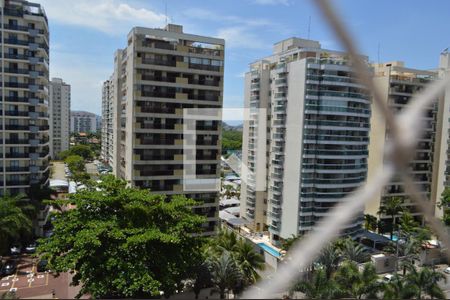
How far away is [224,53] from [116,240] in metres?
9.77

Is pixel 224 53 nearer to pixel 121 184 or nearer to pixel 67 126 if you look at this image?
pixel 121 184

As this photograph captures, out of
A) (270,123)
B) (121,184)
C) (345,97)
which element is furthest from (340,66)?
(121,184)

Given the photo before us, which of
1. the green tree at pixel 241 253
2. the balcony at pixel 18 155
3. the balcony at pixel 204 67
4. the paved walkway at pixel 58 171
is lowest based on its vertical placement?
the paved walkway at pixel 58 171

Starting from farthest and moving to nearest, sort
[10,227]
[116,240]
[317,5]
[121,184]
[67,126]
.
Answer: [67,126] < [10,227] < [121,184] < [116,240] < [317,5]

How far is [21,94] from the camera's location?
1556 centimetres

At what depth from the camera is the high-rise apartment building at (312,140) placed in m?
14.9

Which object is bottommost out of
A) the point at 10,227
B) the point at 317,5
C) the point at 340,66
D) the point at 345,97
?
the point at 10,227

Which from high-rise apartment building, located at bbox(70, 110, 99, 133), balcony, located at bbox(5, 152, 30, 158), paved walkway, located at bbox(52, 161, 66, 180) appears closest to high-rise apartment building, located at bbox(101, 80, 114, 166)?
paved walkway, located at bbox(52, 161, 66, 180)

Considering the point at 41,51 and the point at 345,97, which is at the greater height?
the point at 41,51

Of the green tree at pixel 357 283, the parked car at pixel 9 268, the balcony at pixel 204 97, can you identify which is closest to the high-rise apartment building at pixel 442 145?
the balcony at pixel 204 97

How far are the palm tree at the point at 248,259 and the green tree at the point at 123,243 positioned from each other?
1.49m

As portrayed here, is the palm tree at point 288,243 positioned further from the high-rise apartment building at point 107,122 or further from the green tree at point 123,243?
the high-rise apartment building at point 107,122

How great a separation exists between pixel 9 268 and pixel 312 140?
40.5ft

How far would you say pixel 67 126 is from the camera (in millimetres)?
45375
